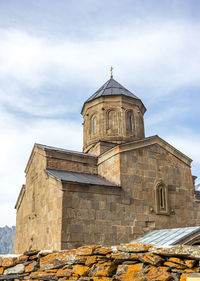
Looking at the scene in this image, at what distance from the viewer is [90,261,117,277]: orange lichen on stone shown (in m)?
3.44

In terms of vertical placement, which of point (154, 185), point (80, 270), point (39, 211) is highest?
point (154, 185)

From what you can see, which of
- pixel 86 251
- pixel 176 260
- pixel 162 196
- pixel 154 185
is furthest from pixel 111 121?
pixel 176 260

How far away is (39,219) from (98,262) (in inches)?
292

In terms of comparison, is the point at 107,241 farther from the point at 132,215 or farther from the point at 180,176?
the point at 180,176

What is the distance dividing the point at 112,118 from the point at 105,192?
18.8 feet

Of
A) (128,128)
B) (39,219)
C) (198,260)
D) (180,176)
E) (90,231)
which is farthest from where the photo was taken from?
(128,128)

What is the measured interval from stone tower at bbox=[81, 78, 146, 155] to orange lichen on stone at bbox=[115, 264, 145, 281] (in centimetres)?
1033

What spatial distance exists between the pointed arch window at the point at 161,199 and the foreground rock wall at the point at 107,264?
710 cm

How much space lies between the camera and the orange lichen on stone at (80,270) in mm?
3606

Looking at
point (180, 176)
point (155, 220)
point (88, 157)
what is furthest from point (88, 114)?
point (155, 220)

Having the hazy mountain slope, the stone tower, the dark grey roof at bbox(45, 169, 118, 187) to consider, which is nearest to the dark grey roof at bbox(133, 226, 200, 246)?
the dark grey roof at bbox(45, 169, 118, 187)

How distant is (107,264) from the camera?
351 cm

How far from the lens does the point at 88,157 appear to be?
38.9 ft

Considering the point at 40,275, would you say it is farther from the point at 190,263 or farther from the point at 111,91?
the point at 111,91
